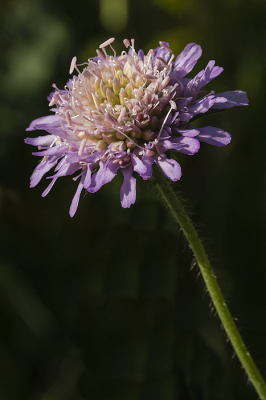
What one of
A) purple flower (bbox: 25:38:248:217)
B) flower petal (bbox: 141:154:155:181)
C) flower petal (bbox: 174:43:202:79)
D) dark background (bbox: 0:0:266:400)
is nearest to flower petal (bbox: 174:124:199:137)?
purple flower (bbox: 25:38:248:217)

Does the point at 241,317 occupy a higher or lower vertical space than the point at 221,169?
lower

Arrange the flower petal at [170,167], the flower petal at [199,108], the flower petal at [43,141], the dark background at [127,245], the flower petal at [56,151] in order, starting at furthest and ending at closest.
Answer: the dark background at [127,245] < the flower petal at [43,141] < the flower petal at [56,151] < the flower petal at [199,108] < the flower petal at [170,167]

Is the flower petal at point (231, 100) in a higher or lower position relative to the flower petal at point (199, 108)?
lower

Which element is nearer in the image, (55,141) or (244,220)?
(55,141)

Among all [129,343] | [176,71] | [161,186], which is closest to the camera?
[161,186]

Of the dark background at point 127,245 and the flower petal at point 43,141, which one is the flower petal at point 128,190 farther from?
the dark background at point 127,245

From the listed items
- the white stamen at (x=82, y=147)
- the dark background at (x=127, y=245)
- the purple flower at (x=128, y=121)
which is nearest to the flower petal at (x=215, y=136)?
the purple flower at (x=128, y=121)

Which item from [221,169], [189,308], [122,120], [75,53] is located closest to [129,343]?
[189,308]

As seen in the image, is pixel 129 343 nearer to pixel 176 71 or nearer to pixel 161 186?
pixel 161 186
